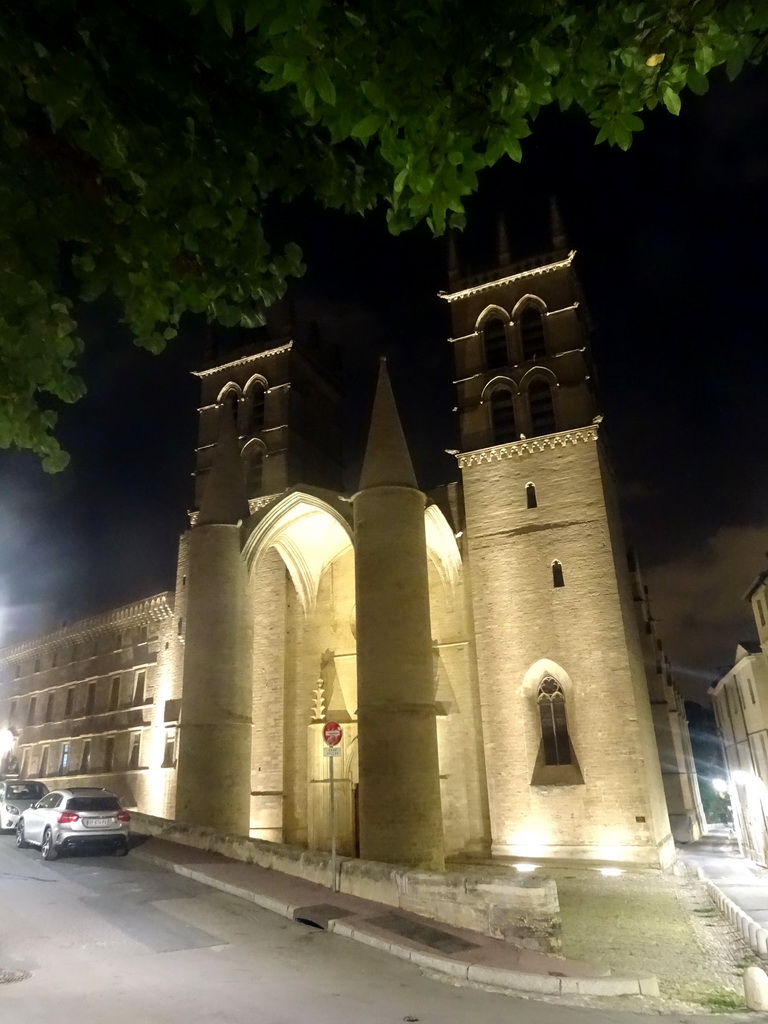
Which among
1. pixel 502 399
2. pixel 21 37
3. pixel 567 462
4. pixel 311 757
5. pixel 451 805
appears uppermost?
pixel 502 399

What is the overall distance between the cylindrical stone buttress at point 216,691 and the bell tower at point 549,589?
6.15 meters

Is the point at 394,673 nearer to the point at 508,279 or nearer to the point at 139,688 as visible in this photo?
the point at 508,279

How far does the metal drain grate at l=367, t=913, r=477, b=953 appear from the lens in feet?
23.8

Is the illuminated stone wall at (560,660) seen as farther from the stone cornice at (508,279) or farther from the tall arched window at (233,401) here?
the tall arched window at (233,401)

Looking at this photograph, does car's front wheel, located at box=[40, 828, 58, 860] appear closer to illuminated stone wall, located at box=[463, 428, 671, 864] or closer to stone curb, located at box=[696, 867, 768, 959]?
illuminated stone wall, located at box=[463, 428, 671, 864]

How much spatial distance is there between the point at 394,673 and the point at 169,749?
1470cm

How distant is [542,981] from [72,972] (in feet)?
13.0

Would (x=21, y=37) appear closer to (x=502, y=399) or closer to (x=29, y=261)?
(x=29, y=261)

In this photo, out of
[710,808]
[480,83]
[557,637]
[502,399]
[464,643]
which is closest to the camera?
[480,83]

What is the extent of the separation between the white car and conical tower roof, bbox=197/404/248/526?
7.80 metres

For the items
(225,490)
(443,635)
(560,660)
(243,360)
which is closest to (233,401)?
(243,360)

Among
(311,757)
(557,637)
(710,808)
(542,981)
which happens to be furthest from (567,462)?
(710,808)

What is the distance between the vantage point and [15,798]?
17281 mm

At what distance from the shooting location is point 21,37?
373 cm
